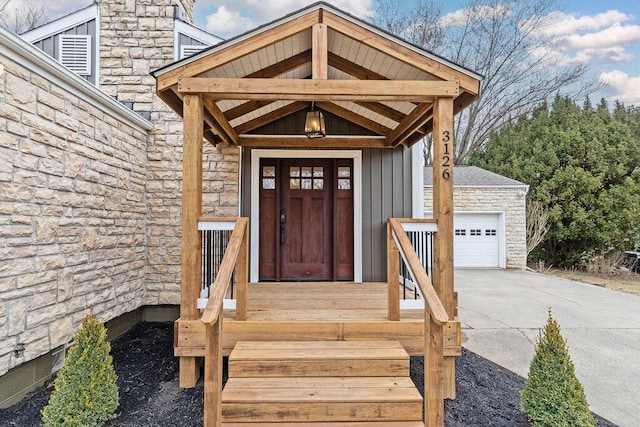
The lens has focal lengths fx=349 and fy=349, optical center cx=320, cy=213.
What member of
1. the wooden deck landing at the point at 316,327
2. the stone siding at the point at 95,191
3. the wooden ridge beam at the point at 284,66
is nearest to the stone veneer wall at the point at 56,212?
the stone siding at the point at 95,191

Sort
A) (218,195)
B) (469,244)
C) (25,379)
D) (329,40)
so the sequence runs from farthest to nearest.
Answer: (469,244)
(218,195)
(329,40)
(25,379)

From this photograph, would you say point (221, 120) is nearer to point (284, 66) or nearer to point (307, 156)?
point (284, 66)

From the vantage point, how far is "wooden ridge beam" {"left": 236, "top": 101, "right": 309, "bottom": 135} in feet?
15.3

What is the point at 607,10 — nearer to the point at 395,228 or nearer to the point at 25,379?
the point at 395,228

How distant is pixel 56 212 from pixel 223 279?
188cm

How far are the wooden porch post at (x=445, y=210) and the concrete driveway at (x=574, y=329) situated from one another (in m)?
1.31

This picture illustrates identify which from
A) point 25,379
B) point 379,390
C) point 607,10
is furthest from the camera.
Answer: point 607,10

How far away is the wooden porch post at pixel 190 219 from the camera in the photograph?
2785 millimetres

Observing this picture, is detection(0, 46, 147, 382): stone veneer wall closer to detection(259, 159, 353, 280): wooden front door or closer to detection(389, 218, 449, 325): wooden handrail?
Result: detection(259, 159, 353, 280): wooden front door

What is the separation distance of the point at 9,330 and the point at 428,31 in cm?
1663

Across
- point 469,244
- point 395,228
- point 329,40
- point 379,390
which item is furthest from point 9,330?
point 469,244

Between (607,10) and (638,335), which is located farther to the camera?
(607,10)

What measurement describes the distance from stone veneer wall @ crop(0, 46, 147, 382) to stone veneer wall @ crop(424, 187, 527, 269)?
28.2 feet

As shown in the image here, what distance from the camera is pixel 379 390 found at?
2.38 meters
